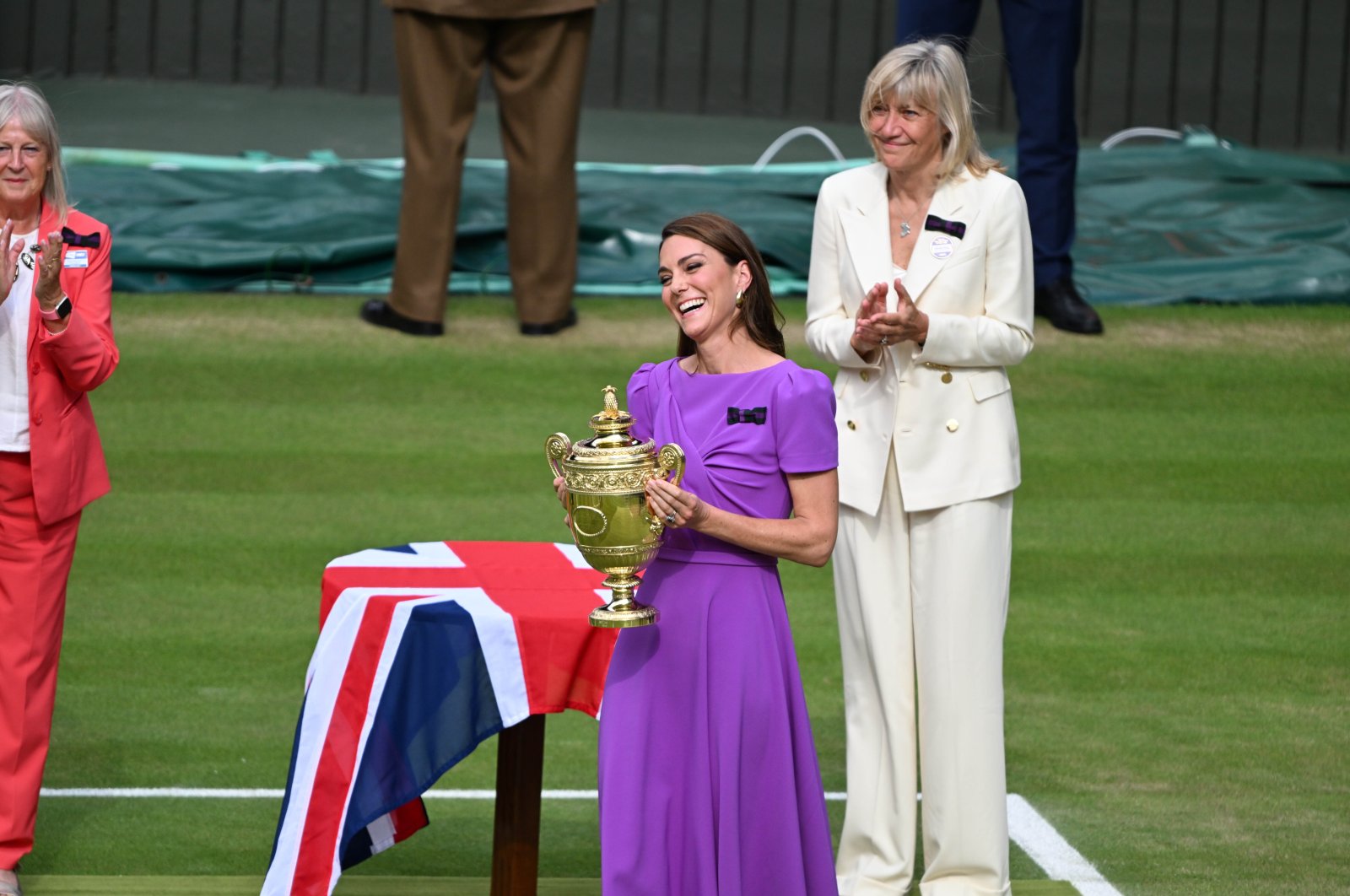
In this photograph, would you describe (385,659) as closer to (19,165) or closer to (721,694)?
(721,694)

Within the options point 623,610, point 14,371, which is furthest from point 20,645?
point 623,610

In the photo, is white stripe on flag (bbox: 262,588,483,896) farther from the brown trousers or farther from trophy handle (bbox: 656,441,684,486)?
the brown trousers

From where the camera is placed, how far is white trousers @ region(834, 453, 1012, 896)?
4.70m

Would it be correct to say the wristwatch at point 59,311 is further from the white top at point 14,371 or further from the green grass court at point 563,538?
the green grass court at point 563,538

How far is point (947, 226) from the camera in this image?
4.71m

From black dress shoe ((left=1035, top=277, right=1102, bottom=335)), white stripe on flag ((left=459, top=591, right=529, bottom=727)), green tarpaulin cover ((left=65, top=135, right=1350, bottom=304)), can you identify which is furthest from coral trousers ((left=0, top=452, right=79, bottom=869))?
black dress shoe ((left=1035, top=277, right=1102, bottom=335))

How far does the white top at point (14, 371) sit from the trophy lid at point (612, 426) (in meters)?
1.99

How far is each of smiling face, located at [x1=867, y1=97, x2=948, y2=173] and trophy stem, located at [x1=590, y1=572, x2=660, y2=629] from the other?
1.52 m

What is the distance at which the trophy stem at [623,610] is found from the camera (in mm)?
3574

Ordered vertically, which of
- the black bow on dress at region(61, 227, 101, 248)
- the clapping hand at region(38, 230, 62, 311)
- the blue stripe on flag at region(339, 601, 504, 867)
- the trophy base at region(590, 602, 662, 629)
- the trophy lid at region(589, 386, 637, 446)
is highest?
the black bow on dress at region(61, 227, 101, 248)

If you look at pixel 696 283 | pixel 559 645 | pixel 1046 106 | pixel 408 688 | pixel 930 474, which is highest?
pixel 1046 106

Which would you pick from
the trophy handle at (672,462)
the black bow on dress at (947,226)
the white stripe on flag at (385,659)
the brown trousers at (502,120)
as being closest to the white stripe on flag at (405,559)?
the white stripe on flag at (385,659)

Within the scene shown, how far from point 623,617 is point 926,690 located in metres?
1.41

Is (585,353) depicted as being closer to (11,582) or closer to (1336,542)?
(1336,542)
